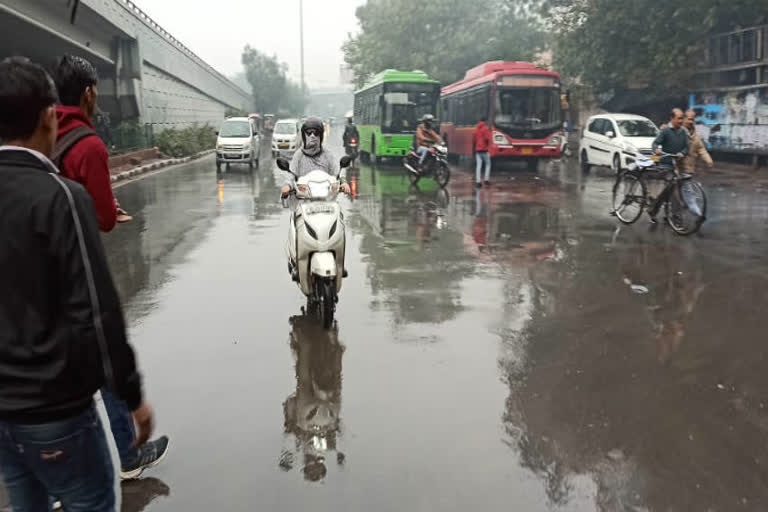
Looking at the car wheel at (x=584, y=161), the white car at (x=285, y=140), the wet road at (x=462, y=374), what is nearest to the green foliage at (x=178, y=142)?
the white car at (x=285, y=140)

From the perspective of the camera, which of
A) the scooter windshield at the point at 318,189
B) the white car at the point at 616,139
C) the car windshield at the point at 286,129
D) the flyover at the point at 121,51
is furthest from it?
the car windshield at the point at 286,129

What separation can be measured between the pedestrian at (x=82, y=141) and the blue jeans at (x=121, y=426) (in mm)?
860

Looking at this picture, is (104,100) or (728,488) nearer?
(728,488)

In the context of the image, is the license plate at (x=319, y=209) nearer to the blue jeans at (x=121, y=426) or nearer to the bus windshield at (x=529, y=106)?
the blue jeans at (x=121, y=426)

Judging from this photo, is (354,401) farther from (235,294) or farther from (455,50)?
(455,50)

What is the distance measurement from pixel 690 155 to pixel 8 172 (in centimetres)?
1064

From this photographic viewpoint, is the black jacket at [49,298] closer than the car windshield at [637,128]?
Yes

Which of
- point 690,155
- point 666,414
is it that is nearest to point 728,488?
point 666,414

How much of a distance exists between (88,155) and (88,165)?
0.15 ft

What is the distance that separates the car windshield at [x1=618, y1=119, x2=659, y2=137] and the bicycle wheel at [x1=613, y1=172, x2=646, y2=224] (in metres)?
10.0

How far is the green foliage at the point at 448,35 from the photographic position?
43281mm

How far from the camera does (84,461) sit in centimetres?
204

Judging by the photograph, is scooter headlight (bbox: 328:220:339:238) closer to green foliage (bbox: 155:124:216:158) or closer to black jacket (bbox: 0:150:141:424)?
black jacket (bbox: 0:150:141:424)

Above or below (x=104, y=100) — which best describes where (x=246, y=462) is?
below
